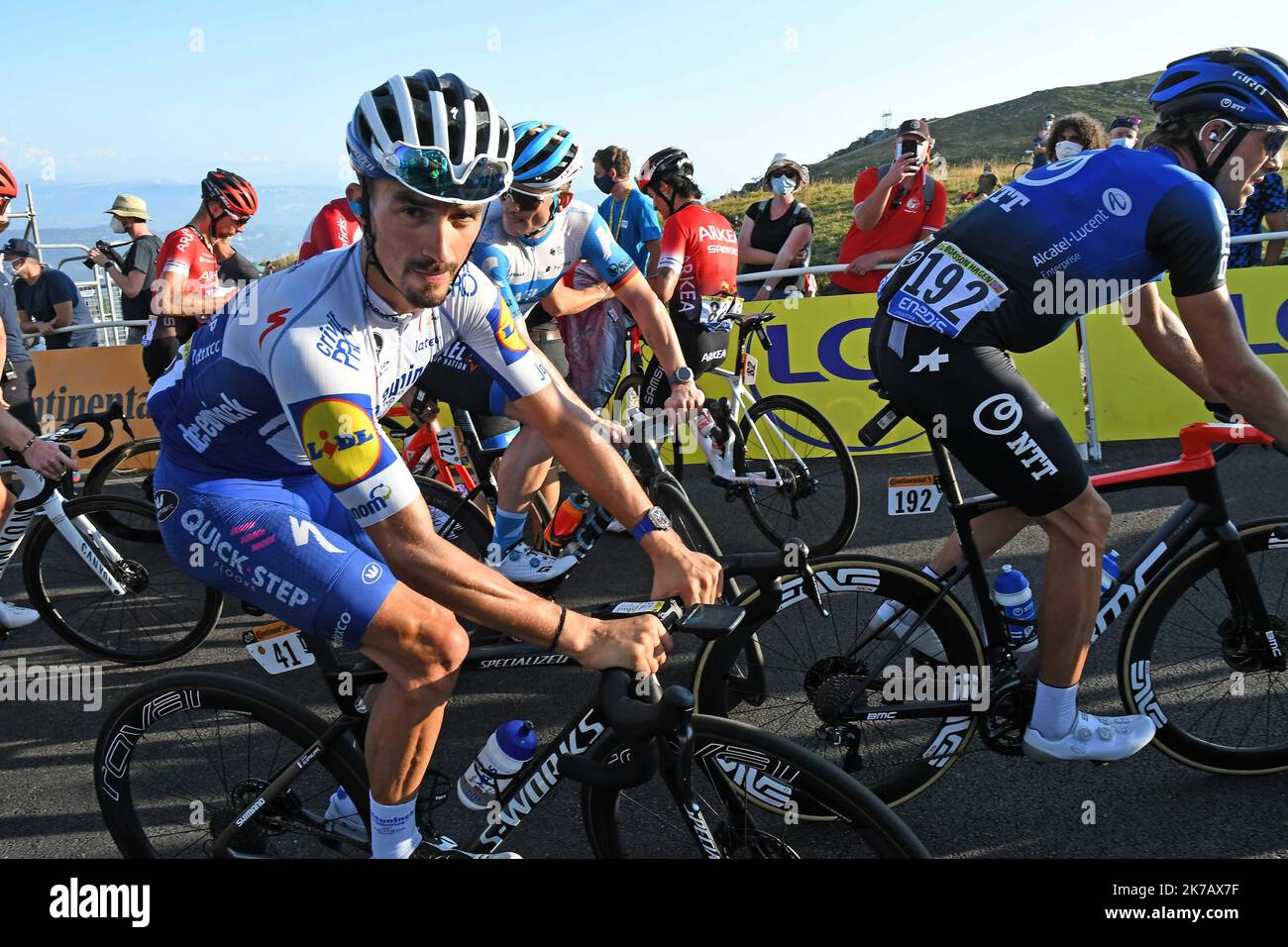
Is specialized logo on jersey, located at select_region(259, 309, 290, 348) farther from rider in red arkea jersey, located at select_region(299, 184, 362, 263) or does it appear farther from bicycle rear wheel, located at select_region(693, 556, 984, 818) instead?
rider in red arkea jersey, located at select_region(299, 184, 362, 263)

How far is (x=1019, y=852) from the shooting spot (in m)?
3.13

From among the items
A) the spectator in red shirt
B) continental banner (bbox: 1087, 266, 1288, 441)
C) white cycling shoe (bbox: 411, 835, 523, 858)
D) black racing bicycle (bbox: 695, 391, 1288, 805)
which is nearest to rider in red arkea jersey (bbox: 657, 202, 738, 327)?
the spectator in red shirt

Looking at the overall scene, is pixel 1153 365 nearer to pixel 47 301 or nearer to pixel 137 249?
pixel 137 249

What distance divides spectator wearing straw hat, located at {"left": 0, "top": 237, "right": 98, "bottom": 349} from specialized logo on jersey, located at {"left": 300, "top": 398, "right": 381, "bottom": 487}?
8106mm

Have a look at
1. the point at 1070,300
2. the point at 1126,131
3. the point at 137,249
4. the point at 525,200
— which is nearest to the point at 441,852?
the point at 1070,300

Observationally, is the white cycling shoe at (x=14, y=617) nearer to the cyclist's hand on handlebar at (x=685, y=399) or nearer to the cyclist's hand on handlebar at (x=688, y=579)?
the cyclist's hand on handlebar at (x=685, y=399)

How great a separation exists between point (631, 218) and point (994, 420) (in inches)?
182

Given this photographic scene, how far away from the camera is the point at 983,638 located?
130 inches

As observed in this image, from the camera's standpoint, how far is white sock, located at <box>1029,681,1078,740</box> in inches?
123

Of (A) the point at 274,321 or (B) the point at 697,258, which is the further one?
(B) the point at 697,258

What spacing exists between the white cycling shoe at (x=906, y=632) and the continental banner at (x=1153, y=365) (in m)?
4.84
